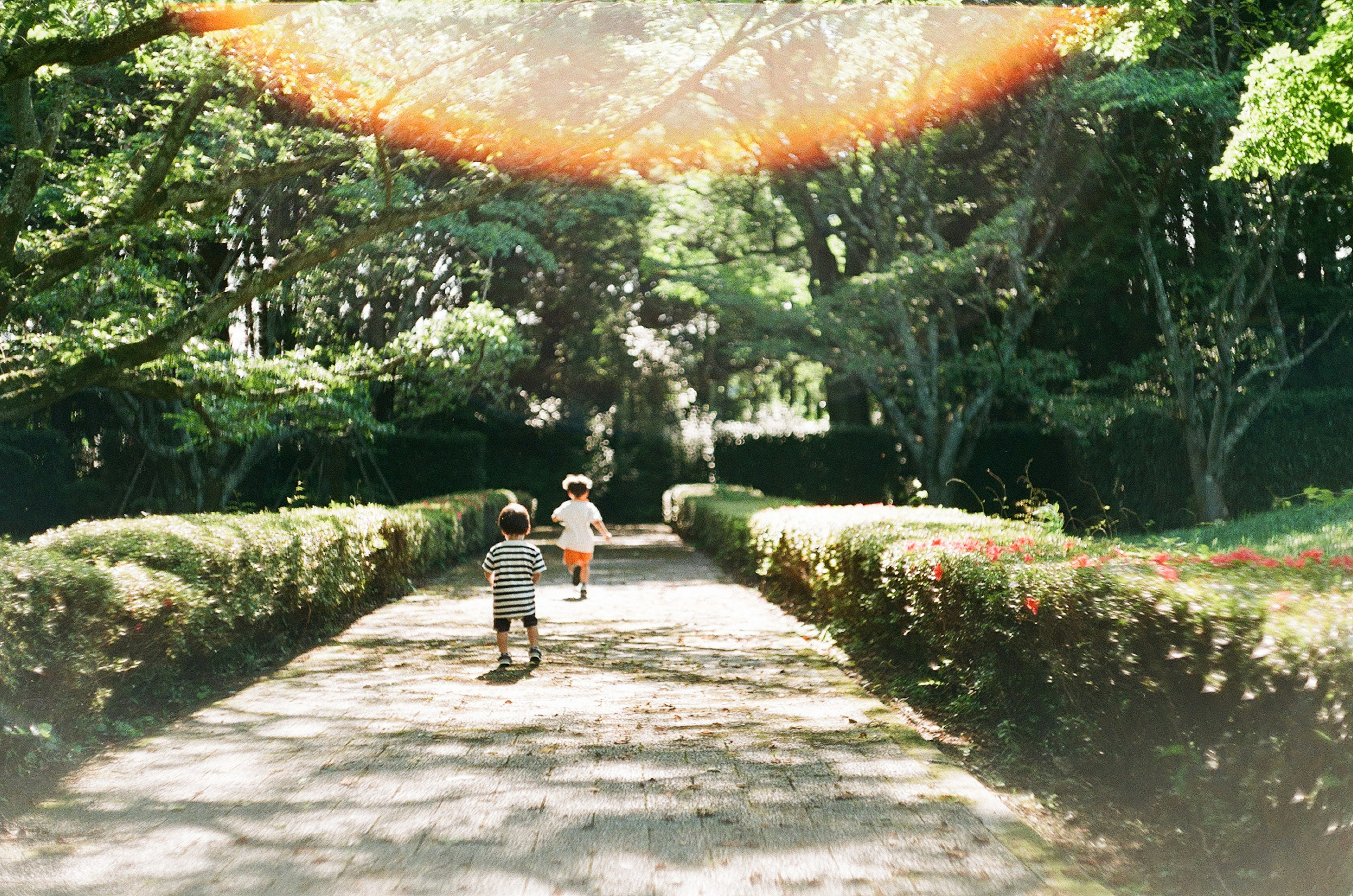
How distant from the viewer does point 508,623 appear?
9.18 metres

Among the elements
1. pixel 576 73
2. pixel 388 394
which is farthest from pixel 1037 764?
pixel 388 394

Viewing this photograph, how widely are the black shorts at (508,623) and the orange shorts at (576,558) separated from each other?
449 centimetres

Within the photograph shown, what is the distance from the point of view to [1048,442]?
2859 cm

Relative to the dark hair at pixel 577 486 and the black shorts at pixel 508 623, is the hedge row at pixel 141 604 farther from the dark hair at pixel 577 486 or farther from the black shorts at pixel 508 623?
the dark hair at pixel 577 486

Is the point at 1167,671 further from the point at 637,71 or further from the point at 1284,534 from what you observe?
the point at 637,71

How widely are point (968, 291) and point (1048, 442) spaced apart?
21.6ft

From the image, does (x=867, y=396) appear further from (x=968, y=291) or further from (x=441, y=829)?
(x=441, y=829)

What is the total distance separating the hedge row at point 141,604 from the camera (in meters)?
5.74

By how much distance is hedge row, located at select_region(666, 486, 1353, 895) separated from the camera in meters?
3.90

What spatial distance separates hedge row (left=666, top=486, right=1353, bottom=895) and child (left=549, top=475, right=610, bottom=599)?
521 cm

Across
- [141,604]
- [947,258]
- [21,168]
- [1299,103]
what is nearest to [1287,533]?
[1299,103]

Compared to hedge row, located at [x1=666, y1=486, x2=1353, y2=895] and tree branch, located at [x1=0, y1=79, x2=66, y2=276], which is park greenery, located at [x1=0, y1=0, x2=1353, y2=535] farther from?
hedge row, located at [x1=666, y1=486, x2=1353, y2=895]

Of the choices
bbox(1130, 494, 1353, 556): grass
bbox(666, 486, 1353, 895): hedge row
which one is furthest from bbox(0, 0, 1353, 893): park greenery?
bbox(1130, 494, 1353, 556): grass

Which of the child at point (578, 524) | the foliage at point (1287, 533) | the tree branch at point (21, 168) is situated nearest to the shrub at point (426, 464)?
the child at point (578, 524)
